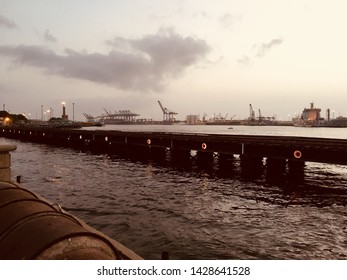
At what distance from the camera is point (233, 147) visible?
116 ft

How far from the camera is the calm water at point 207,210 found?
1345 centimetres

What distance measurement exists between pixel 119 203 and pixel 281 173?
17.9 meters

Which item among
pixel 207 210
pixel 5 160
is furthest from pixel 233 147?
pixel 5 160

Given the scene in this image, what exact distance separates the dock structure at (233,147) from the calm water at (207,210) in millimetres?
2281

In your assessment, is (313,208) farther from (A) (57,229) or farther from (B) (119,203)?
(A) (57,229)

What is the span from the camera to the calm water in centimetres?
1345

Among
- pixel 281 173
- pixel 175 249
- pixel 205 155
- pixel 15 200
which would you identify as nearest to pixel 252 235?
pixel 175 249

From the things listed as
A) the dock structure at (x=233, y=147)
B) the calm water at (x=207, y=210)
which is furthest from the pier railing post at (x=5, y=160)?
the dock structure at (x=233, y=147)

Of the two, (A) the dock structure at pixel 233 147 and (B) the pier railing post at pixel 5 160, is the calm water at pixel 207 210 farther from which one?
(B) the pier railing post at pixel 5 160

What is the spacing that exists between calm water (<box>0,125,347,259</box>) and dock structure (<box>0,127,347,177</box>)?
2.28 m

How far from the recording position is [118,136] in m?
56.8

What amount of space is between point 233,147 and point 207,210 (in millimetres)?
17030

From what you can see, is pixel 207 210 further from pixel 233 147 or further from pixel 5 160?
pixel 233 147
